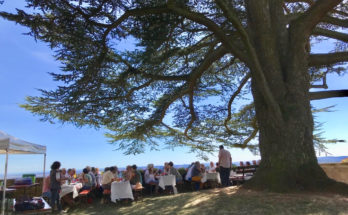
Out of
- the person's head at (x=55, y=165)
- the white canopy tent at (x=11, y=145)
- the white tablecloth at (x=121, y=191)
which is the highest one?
the white canopy tent at (x=11, y=145)

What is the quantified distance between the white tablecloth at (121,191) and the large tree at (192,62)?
1835mm

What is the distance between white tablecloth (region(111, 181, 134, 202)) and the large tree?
183cm

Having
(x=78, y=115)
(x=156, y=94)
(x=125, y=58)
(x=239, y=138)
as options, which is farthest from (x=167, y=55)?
(x=239, y=138)

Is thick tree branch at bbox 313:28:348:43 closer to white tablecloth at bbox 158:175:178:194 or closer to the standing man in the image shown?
the standing man

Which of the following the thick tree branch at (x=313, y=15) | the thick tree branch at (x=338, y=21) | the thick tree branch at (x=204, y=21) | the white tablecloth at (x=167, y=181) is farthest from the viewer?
the white tablecloth at (x=167, y=181)

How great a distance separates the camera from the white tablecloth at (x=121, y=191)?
770 centimetres

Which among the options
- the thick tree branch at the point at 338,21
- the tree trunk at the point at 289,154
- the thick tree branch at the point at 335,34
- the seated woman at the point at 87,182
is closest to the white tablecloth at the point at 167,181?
the seated woman at the point at 87,182

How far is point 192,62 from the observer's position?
9828 mm

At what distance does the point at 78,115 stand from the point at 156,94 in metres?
2.89

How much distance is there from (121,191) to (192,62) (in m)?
4.90

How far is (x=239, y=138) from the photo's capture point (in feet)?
40.9

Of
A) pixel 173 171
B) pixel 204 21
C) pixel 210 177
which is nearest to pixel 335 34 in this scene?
pixel 204 21

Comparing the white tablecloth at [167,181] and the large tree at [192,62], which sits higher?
the large tree at [192,62]

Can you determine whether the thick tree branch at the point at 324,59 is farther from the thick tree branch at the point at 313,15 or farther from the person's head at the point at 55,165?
the person's head at the point at 55,165
